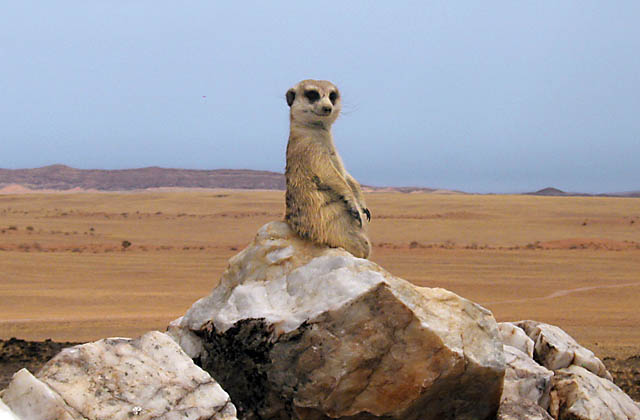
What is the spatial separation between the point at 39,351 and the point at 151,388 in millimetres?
5583

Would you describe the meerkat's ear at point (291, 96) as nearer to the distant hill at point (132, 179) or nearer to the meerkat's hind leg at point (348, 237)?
the meerkat's hind leg at point (348, 237)

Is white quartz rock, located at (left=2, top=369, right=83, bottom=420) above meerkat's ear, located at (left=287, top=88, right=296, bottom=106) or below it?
below

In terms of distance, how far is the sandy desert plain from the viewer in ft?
37.7

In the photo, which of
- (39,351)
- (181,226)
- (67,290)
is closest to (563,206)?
(181,226)

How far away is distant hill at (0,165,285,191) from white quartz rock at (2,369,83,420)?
322 feet

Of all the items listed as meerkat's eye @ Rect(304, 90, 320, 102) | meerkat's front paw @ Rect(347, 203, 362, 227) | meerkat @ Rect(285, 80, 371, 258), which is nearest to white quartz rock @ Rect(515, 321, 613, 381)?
meerkat @ Rect(285, 80, 371, 258)

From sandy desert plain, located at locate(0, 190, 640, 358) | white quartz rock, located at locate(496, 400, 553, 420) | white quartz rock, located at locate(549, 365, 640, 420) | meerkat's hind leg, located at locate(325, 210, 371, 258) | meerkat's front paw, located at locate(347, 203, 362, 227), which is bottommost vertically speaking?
sandy desert plain, located at locate(0, 190, 640, 358)

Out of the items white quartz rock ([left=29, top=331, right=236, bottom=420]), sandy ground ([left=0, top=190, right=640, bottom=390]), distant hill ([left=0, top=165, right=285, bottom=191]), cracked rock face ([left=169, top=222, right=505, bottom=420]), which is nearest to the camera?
white quartz rock ([left=29, top=331, right=236, bottom=420])

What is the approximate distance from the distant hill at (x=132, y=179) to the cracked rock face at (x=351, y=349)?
9682 centimetres

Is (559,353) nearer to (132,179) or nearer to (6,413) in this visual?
(6,413)

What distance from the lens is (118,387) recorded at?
11.8 ft

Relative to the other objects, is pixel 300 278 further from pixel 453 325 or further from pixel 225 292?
pixel 453 325

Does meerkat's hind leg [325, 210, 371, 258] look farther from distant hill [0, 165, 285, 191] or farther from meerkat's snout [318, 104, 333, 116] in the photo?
distant hill [0, 165, 285, 191]

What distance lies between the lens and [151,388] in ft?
11.9
